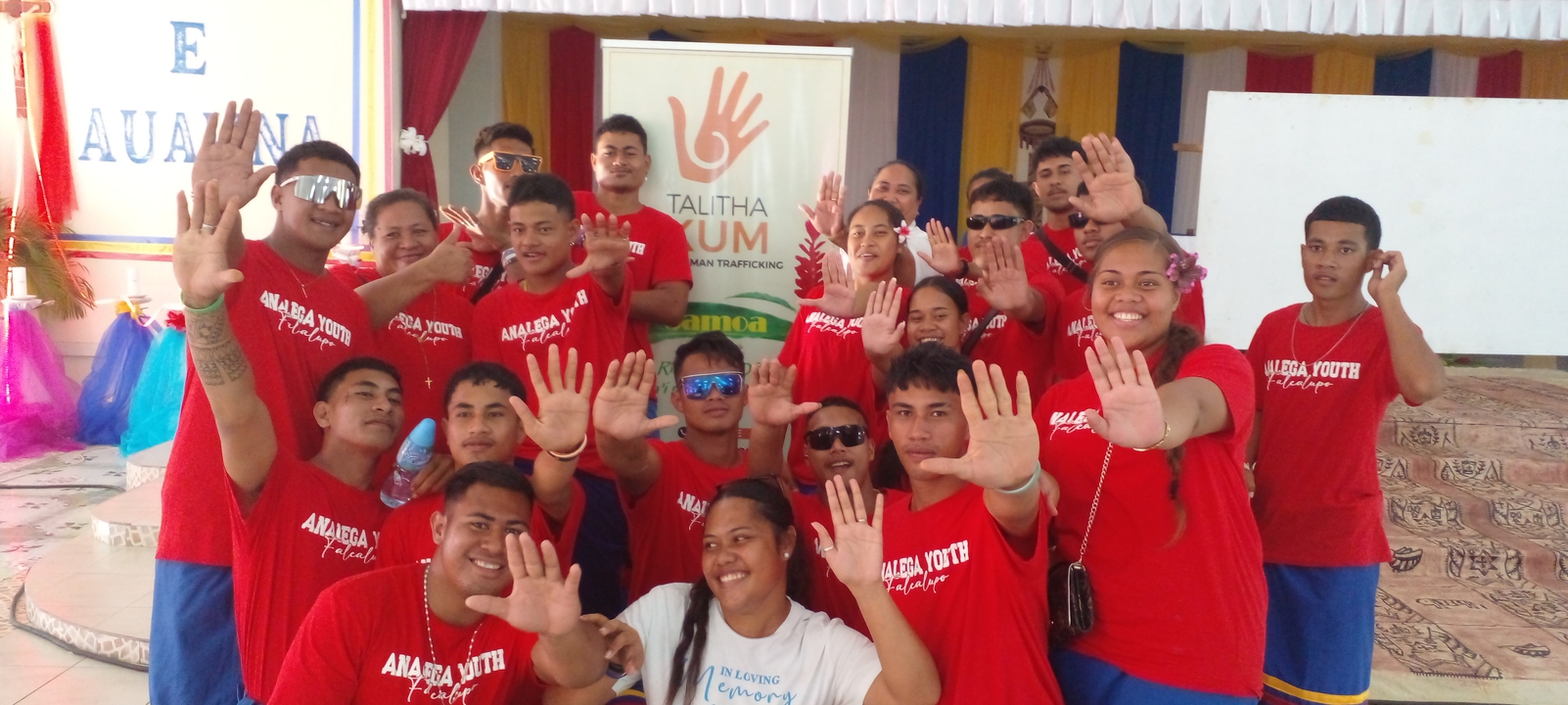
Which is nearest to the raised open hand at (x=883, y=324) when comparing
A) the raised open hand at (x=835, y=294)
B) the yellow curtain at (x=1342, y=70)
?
the raised open hand at (x=835, y=294)

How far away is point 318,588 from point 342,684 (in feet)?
1.28

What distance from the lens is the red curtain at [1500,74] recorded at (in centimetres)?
973

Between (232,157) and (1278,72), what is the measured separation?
10.3 metres

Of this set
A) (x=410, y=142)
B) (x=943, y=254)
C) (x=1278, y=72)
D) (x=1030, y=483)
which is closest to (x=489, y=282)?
(x=943, y=254)

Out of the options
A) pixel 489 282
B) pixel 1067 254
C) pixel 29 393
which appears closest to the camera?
pixel 489 282

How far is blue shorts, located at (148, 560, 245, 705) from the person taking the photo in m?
2.51

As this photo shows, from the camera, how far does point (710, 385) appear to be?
9.40 feet

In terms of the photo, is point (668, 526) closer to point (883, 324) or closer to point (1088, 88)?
point (883, 324)

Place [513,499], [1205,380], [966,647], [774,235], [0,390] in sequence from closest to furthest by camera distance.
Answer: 1. [1205,380]
2. [966,647]
3. [513,499]
4. [774,235]
5. [0,390]

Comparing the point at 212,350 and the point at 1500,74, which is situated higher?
the point at 1500,74

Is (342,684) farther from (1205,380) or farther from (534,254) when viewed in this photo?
(1205,380)

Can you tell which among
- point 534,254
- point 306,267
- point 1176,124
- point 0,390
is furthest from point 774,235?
point 1176,124

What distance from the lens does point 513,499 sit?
7.07ft

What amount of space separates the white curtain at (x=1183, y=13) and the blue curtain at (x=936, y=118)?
297 cm
